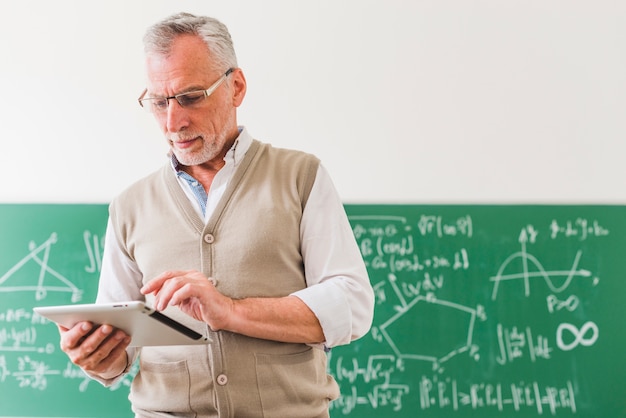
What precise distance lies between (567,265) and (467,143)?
2.30 ft

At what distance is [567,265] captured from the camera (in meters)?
3.08

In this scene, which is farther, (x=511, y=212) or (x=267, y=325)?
(x=511, y=212)

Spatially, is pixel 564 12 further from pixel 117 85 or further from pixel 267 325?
pixel 267 325

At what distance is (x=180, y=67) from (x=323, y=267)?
0.50 metres

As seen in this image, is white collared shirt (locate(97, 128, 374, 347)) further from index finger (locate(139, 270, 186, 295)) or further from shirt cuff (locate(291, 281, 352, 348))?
index finger (locate(139, 270, 186, 295))

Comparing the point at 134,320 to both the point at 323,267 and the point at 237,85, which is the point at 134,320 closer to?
the point at 323,267

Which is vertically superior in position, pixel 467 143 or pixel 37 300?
pixel 467 143

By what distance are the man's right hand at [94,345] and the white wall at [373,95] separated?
186cm

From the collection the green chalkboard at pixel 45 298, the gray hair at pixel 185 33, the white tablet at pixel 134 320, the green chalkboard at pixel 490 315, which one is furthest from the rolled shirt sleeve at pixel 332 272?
the green chalkboard at pixel 45 298

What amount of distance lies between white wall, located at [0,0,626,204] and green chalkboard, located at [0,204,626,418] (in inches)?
6.6

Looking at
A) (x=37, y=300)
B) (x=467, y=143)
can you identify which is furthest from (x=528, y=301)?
(x=37, y=300)

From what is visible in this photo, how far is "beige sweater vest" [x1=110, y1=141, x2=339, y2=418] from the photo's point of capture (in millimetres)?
1345

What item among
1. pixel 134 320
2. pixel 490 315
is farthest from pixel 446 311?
pixel 134 320

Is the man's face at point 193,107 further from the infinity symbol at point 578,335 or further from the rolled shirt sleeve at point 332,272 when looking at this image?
the infinity symbol at point 578,335
